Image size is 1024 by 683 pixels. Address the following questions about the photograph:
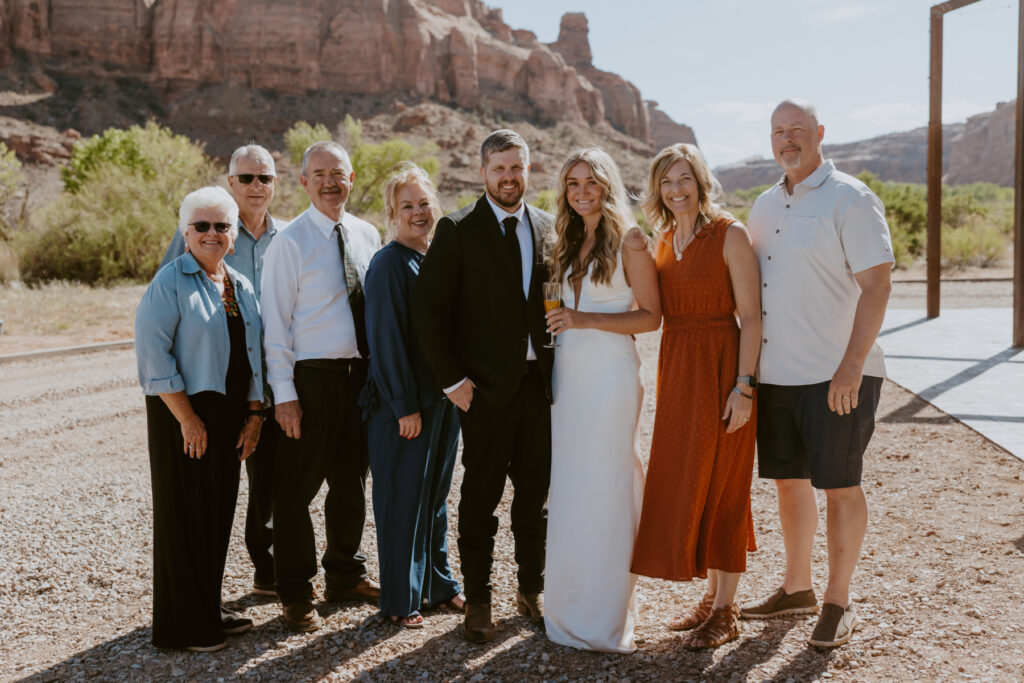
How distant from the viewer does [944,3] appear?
41.5 ft

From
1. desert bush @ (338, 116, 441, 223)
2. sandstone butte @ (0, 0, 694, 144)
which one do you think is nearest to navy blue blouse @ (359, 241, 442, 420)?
desert bush @ (338, 116, 441, 223)

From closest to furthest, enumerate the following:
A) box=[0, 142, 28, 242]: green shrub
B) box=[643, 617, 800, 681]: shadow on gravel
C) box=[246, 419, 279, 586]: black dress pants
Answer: box=[643, 617, 800, 681]: shadow on gravel, box=[246, 419, 279, 586]: black dress pants, box=[0, 142, 28, 242]: green shrub

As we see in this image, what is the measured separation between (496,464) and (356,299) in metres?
1.13

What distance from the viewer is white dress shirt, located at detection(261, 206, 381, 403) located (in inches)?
146

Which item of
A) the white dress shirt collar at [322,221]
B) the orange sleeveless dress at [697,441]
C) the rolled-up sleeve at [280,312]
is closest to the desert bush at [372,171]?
the white dress shirt collar at [322,221]

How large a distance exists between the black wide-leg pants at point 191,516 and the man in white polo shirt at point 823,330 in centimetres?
254

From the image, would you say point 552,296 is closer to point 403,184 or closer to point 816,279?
point 403,184

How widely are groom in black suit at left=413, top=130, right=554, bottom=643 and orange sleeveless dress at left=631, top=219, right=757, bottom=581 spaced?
58 cm

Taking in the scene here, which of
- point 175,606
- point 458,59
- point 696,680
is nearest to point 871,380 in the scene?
point 696,680

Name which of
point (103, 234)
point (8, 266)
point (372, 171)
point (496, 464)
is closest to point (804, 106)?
point (496, 464)

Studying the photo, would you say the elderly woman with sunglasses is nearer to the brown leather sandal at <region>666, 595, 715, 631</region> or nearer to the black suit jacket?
the black suit jacket

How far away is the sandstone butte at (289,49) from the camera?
7419 cm

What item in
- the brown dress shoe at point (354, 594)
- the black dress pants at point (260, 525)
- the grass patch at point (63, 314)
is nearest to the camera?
the brown dress shoe at point (354, 594)

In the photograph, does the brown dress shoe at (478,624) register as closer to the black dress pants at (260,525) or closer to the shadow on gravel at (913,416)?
the black dress pants at (260,525)
